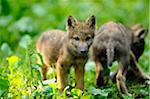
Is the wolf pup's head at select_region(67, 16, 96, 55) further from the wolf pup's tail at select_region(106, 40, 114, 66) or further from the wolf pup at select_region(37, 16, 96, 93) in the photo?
the wolf pup's tail at select_region(106, 40, 114, 66)

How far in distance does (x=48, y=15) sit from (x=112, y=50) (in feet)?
18.9

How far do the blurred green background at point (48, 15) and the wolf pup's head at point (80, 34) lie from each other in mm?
1021

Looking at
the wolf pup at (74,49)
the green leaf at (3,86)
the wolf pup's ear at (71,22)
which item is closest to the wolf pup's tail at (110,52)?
the wolf pup at (74,49)

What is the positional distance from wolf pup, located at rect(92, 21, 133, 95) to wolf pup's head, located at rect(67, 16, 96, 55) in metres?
0.44

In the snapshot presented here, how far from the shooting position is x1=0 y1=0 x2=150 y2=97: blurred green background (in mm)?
11300

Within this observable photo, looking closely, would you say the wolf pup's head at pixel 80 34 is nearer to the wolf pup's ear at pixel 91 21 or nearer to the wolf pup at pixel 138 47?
the wolf pup's ear at pixel 91 21

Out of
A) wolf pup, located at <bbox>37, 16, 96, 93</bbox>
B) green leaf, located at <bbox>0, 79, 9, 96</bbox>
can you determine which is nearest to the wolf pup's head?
wolf pup, located at <bbox>37, 16, 96, 93</bbox>

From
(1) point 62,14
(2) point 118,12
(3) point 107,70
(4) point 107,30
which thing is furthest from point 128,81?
(2) point 118,12

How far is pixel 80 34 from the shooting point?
305 inches

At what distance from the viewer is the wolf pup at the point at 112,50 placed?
8.17 meters

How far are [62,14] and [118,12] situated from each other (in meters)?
1.73

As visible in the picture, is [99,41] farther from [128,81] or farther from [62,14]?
[62,14]

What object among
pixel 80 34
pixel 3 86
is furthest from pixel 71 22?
pixel 3 86

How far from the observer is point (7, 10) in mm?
12414
